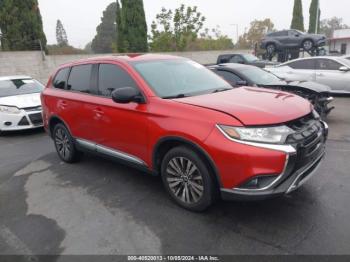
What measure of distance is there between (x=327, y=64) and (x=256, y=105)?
8.61m

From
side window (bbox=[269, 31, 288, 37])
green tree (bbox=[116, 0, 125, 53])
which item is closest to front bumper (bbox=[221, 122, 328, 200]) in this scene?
green tree (bbox=[116, 0, 125, 53])

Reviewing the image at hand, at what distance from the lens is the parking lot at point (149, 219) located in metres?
3.03

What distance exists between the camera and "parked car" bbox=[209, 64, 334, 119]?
22.3 feet

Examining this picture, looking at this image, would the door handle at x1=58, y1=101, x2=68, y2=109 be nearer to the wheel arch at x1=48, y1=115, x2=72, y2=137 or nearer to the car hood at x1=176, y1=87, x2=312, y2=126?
the wheel arch at x1=48, y1=115, x2=72, y2=137

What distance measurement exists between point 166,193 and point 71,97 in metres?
2.20

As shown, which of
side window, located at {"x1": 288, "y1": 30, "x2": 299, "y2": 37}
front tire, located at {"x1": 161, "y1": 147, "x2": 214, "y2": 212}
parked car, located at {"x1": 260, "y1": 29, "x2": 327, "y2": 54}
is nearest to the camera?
front tire, located at {"x1": 161, "y1": 147, "x2": 214, "y2": 212}

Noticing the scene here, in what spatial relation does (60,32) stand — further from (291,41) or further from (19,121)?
(19,121)

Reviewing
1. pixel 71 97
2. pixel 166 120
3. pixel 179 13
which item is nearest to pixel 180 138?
pixel 166 120

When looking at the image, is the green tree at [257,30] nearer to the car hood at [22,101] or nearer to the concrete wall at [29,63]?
the concrete wall at [29,63]

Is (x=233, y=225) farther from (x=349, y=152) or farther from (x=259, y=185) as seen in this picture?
(x=349, y=152)

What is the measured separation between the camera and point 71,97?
16.4ft

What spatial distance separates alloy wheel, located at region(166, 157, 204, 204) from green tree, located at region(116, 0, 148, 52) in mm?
17641

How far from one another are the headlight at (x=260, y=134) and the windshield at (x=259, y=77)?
15.3 feet

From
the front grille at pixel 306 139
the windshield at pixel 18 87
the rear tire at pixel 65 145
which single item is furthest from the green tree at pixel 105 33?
the front grille at pixel 306 139
